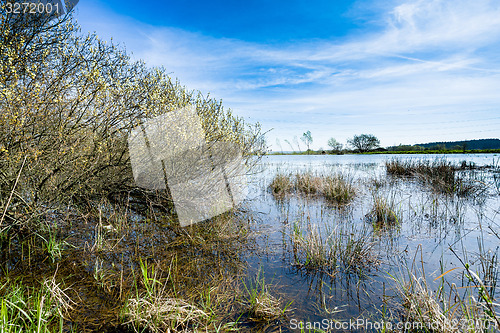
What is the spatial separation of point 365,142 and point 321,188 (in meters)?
51.8

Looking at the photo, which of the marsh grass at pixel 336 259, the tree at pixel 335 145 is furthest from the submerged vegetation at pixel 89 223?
the tree at pixel 335 145

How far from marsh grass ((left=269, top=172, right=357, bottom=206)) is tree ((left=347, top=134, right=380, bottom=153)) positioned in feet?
161

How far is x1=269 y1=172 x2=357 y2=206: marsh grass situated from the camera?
28.8 feet

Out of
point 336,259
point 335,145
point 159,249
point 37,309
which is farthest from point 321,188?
point 335,145

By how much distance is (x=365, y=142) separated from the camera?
5634 centimetres

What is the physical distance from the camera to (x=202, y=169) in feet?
20.0

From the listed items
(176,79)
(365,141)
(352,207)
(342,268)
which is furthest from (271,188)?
(365,141)

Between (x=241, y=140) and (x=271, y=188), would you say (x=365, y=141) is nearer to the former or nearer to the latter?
(x=271, y=188)

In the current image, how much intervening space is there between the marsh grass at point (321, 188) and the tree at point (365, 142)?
4897cm

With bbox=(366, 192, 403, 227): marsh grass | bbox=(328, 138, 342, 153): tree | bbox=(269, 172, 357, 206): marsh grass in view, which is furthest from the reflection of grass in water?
bbox=(328, 138, 342, 153): tree

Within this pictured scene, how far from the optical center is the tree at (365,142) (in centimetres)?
5569

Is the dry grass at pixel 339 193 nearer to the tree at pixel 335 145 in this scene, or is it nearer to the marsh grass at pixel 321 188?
the marsh grass at pixel 321 188

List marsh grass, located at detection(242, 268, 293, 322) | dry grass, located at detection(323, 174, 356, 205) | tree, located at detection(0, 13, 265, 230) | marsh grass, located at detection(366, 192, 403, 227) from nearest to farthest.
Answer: marsh grass, located at detection(242, 268, 293, 322)
tree, located at detection(0, 13, 265, 230)
marsh grass, located at detection(366, 192, 403, 227)
dry grass, located at detection(323, 174, 356, 205)

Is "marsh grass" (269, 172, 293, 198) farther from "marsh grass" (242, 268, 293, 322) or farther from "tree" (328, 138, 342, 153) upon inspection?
"tree" (328, 138, 342, 153)
